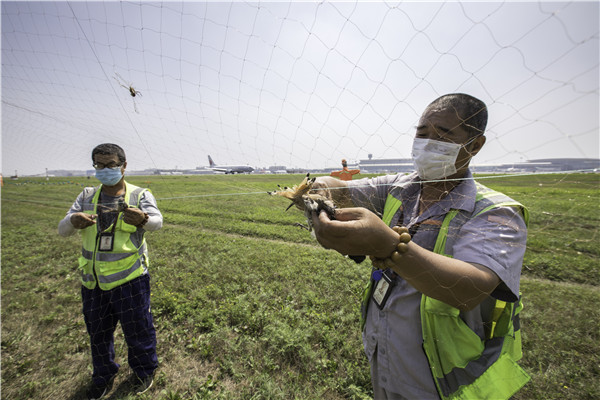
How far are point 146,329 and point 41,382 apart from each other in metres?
1.69

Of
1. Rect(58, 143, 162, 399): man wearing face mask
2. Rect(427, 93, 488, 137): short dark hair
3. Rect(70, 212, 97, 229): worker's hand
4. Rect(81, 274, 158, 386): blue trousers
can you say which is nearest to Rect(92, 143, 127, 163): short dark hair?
Rect(58, 143, 162, 399): man wearing face mask

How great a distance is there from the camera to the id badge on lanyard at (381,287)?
165 centimetres

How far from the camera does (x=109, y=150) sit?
3074 mm

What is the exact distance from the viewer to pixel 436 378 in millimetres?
1460

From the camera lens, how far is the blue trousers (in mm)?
2889

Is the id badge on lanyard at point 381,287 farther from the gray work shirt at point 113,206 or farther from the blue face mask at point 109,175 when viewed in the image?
the blue face mask at point 109,175

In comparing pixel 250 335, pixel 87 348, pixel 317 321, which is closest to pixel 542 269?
pixel 317 321

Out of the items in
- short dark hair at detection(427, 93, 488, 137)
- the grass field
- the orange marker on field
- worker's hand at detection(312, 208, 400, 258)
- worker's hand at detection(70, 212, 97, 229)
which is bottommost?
the grass field

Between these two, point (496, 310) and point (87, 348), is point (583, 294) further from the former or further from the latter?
point (87, 348)

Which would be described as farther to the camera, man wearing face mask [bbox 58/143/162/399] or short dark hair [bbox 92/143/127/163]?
short dark hair [bbox 92/143/127/163]

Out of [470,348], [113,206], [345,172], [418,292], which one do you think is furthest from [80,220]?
[470,348]

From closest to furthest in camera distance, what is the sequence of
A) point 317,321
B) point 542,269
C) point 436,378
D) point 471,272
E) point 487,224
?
point 471,272 < point 487,224 < point 436,378 < point 317,321 < point 542,269

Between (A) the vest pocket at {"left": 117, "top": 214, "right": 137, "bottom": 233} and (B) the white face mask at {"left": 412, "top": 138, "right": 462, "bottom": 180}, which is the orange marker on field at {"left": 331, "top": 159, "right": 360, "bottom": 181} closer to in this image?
(B) the white face mask at {"left": 412, "top": 138, "right": 462, "bottom": 180}

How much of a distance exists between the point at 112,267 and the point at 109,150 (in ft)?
4.91
